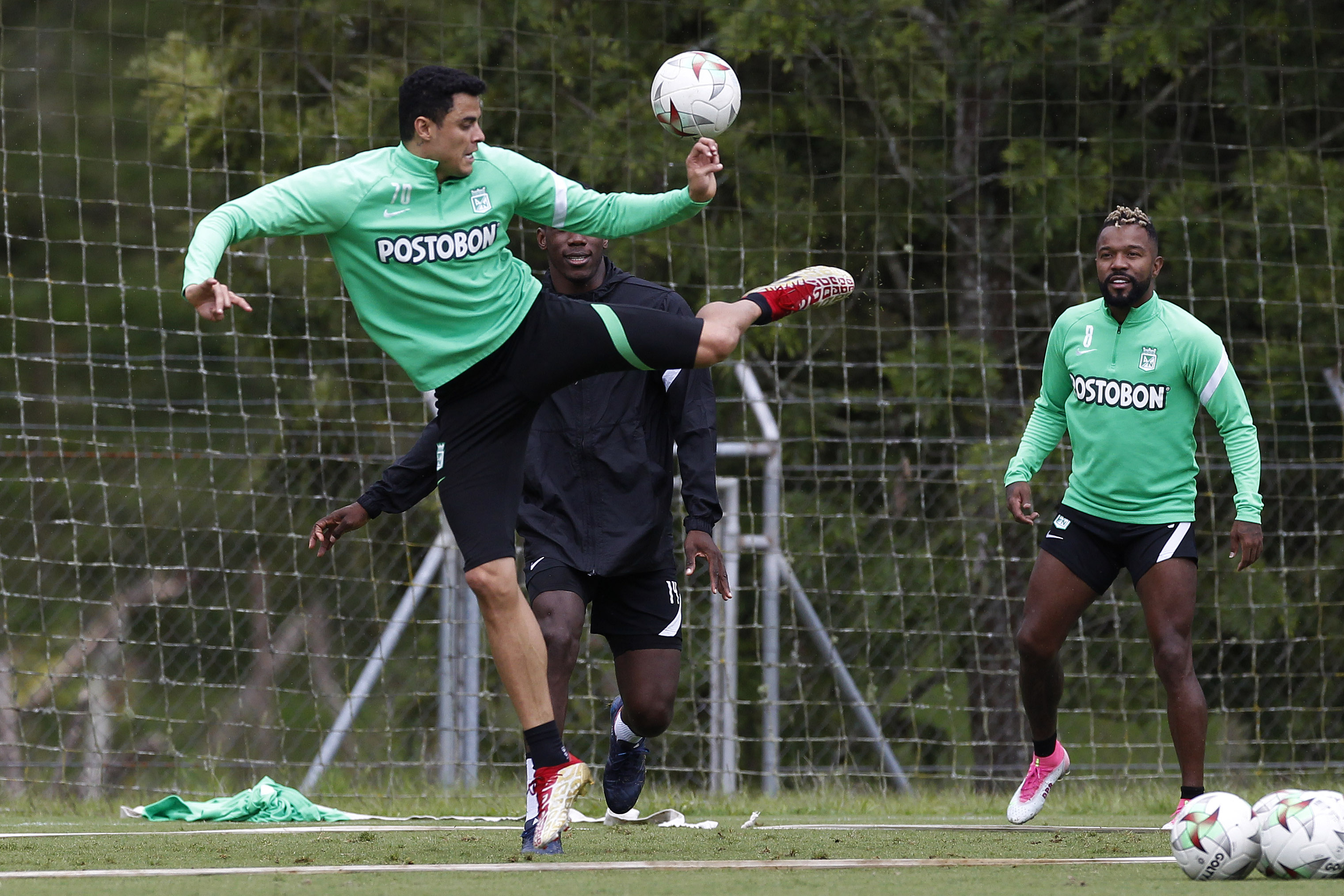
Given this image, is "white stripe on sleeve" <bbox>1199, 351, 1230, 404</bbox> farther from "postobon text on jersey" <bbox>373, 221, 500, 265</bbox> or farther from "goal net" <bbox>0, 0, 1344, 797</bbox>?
"goal net" <bbox>0, 0, 1344, 797</bbox>

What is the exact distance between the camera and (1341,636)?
428 inches

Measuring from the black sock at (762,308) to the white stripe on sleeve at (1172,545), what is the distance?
178cm

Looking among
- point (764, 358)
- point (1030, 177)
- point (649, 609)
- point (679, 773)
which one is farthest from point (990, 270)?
point (649, 609)

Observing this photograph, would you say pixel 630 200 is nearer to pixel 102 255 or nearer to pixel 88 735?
pixel 88 735

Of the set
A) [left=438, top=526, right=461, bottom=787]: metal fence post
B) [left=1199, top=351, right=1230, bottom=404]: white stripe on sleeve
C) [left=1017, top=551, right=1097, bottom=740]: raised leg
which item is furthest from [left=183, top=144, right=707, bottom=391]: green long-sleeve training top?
[left=438, top=526, right=461, bottom=787]: metal fence post

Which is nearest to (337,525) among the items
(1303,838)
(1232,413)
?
(1303,838)

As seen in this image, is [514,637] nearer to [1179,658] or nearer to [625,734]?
[625,734]

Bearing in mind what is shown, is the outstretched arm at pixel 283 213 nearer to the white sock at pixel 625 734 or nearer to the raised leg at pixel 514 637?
the raised leg at pixel 514 637

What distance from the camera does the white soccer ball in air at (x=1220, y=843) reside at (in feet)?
13.5

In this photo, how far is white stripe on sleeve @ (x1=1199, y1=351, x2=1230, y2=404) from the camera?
5.97m

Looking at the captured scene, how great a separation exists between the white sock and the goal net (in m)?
3.76

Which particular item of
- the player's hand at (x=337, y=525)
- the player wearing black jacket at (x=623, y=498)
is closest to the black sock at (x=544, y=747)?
the player wearing black jacket at (x=623, y=498)

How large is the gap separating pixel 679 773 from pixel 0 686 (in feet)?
17.9

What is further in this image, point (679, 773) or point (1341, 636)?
point (679, 773)
